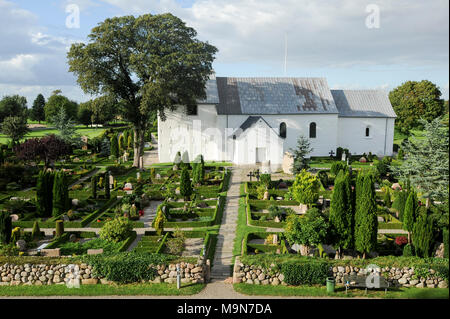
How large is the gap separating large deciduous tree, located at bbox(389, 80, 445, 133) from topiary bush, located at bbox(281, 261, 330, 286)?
4461cm

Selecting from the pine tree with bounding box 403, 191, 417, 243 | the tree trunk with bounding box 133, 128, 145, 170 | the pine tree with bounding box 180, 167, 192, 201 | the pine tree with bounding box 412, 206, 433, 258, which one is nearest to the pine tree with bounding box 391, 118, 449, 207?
the pine tree with bounding box 403, 191, 417, 243

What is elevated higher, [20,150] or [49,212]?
[20,150]

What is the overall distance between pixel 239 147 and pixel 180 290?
83.0ft

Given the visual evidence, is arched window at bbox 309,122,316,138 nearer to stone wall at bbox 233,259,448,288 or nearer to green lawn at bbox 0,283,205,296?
stone wall at bbox 233,259,448,288

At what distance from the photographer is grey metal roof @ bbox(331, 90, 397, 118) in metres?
43.6

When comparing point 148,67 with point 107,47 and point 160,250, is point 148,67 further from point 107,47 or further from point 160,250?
point 160,250

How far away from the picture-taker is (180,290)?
540 inches

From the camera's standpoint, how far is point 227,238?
19328 mm

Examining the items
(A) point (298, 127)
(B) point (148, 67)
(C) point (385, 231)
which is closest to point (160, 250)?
(C) point (385, 231)

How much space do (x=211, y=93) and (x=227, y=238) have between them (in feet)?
79.0

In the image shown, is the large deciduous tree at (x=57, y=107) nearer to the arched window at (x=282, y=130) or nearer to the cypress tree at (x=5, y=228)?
the arched window at (x=282, y=130)

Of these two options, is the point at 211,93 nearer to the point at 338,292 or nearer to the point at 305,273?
the point at 305,273

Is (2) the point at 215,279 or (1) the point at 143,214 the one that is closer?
(2) the point at 215,279
